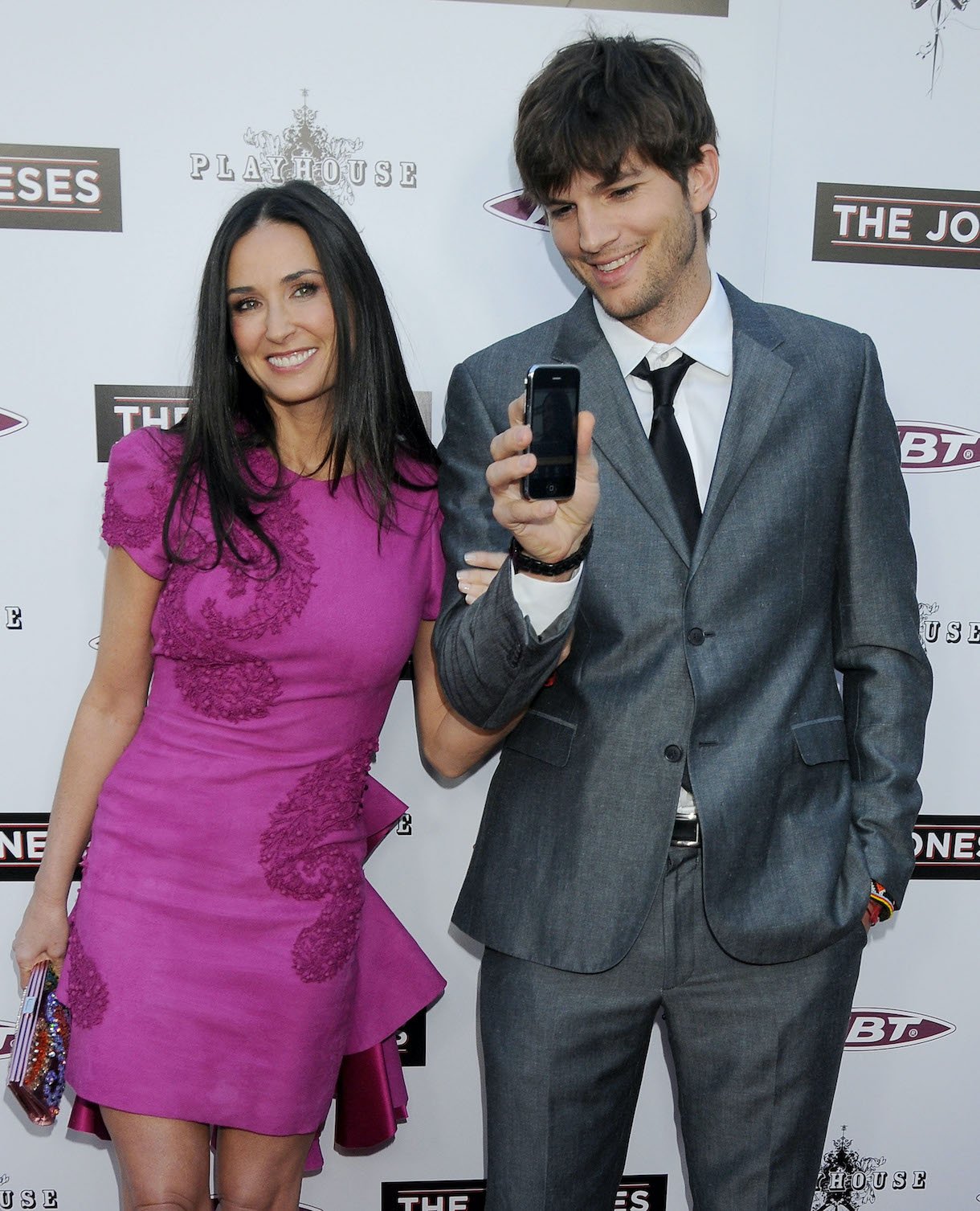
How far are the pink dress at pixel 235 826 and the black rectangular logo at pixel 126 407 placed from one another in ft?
1.23

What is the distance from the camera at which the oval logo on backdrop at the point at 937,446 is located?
7.44ft

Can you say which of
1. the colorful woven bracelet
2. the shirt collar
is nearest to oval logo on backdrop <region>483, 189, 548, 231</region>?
the shirt collar

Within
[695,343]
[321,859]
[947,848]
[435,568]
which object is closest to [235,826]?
[321,859]

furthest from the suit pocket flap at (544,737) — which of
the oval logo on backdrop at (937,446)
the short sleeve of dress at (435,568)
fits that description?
the oval logo on backdrop at (937,446)

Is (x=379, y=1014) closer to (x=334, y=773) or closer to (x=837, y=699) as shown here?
(x=334, y=773)

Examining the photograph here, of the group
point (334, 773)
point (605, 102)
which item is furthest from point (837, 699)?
point (605, 102)

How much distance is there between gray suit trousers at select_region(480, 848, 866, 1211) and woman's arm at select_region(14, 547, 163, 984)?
0.71 meters

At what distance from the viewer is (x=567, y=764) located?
165 cm

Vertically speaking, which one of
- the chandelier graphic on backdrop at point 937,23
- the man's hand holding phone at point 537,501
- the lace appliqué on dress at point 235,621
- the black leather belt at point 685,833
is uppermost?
the chandelier graphic on backdrop at point 937,23

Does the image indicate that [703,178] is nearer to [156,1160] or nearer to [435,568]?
[435,568]

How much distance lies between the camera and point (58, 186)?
2.06 meters

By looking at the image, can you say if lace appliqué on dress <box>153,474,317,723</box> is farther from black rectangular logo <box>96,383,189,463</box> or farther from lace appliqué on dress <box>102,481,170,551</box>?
black rectangular logo <box>96,383,189,463</box>

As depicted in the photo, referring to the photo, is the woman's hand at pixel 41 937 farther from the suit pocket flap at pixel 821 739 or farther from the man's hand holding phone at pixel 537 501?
the suit pocket flap at pixel 821 739

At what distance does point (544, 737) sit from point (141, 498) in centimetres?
73
